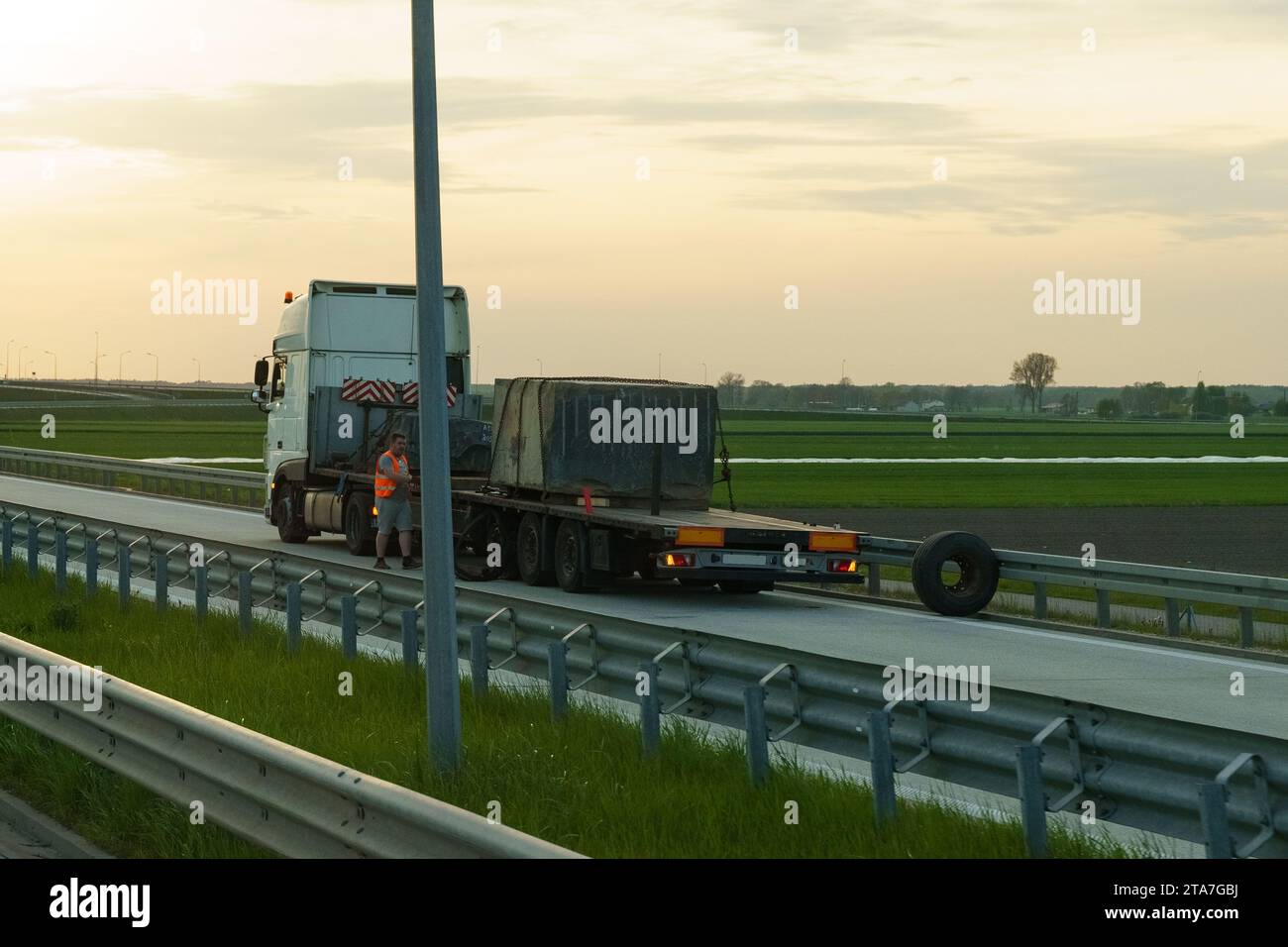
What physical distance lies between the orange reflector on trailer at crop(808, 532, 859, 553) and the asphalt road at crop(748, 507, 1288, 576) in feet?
29.4

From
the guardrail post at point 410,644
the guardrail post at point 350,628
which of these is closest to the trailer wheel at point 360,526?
the guardrail post at point 350,628

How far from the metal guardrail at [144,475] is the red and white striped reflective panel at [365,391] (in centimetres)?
1086

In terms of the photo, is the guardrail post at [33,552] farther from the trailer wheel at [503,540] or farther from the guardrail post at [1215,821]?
the guardrail post at [1215,821]

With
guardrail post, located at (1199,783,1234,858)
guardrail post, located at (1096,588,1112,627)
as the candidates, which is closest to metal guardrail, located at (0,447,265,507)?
guardrail post, located at (1096,588,1112,627)

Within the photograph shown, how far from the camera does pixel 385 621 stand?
15664 millimetres

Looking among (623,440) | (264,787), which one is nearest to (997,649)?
(623,440)

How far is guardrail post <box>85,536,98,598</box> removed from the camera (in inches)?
810

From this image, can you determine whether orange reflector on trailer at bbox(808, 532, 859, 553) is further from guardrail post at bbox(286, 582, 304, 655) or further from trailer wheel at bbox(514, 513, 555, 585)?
guardrail post at bbox(286, 582, 304, 655)

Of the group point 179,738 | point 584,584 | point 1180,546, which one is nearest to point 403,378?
point 584,584

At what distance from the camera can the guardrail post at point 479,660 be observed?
1271 cm
